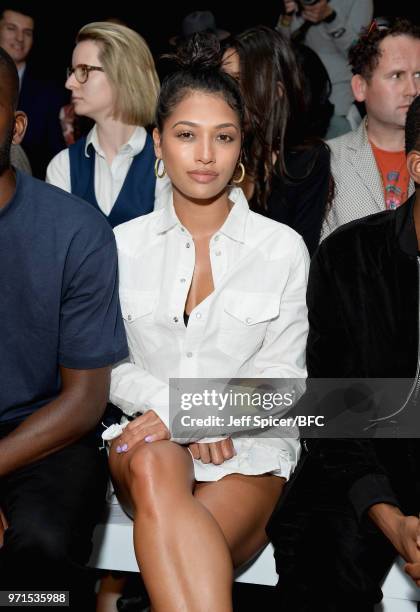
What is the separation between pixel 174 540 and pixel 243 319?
0.62 m

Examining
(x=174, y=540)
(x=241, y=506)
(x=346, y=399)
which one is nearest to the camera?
(x=174, y=540)

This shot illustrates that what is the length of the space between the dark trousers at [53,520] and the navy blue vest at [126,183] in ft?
3.81

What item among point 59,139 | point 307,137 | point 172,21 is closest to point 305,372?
point 307,137

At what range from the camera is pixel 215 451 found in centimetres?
204

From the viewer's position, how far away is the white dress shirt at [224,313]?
2.15 meters

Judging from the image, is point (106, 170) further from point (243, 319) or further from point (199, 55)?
point (243, 319)

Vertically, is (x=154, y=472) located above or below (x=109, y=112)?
below

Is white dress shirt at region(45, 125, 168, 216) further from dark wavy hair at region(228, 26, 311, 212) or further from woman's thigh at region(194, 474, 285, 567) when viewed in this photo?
woman's thigh at region(194, 474, 285, 567)

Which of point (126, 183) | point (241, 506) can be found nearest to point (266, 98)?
point (126, 183)

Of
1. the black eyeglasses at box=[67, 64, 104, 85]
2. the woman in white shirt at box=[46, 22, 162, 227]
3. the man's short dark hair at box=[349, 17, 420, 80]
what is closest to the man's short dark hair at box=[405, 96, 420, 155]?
the man's short dark hair at box=[349, 17, 420, 80]

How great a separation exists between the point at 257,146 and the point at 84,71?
33.6 inches

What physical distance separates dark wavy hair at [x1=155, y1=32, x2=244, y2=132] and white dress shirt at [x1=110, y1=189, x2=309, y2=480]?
0.99ft

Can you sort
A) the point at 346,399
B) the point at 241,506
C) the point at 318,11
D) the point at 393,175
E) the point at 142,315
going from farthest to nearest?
the point at 318,11 < the point at 393,175 < the point at 142,315 < the point at 346,399 < the point at 241,506

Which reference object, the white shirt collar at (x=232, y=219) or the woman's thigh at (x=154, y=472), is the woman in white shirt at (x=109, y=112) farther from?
the woman's thigh at (x=154, y=472)
